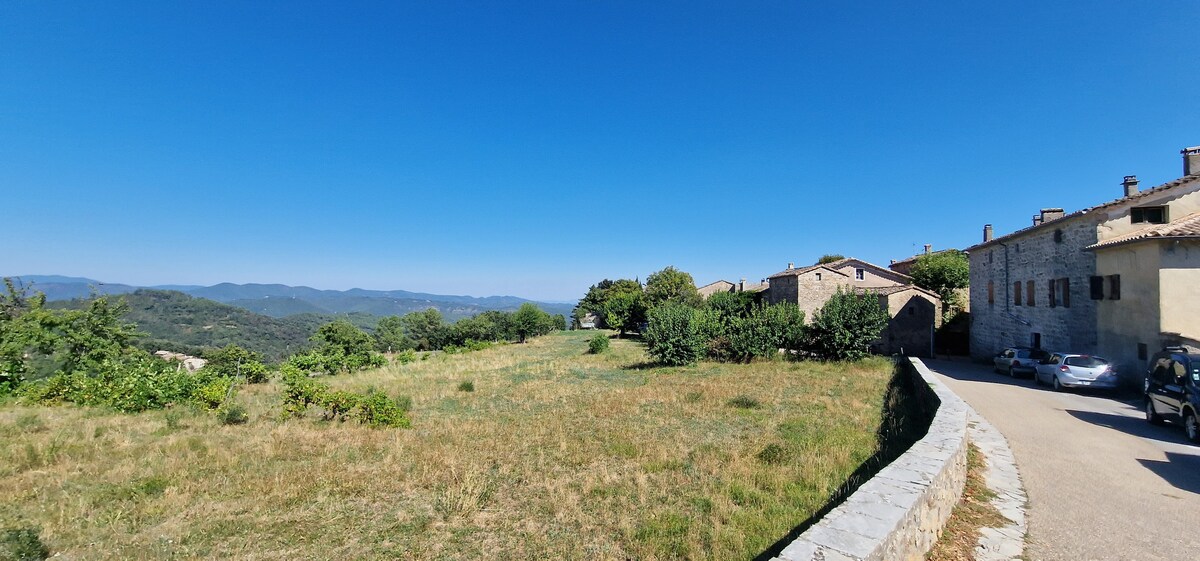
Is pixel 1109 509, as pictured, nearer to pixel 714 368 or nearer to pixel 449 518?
pixel 449 518

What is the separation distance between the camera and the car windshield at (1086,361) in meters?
14.6

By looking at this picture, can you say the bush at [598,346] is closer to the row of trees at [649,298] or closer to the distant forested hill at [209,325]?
the row of trees at [649,298]

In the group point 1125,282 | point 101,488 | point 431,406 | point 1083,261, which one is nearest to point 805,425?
point 431,406

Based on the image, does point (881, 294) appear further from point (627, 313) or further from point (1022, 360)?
point (627, 313)

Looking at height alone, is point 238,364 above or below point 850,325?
below

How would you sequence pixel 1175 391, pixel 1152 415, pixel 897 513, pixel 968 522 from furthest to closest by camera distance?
pixel 1152 415, pixel 1175 391, pixel 968 522, pixel 897 513

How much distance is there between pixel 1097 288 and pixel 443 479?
916 inches

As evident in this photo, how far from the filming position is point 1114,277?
15930 millimetres

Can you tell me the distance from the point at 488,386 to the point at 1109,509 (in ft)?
56.6

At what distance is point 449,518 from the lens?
5824 millimetres

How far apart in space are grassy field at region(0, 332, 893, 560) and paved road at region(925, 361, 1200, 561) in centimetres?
221

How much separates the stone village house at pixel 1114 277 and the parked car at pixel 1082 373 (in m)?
1.13

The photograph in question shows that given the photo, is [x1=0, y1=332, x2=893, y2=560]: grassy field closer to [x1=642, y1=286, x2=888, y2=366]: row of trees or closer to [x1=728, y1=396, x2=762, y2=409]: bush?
[x1=728, y1=396, x2=762, y2=409]: bush

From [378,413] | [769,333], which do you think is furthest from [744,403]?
[769,333]
